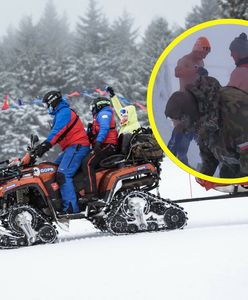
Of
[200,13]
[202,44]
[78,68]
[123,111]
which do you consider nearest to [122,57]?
[78,68]

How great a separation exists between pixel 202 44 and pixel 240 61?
1.75 feet

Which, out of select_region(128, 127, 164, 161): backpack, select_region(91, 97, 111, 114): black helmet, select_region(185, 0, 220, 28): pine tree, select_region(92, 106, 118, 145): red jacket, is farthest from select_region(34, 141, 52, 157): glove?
select_region(185, 0, 220, 28): pine tree

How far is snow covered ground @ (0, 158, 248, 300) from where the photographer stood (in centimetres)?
460

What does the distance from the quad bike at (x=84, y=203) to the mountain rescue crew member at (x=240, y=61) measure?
176 centimetres

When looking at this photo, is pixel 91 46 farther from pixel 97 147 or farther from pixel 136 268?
pixel 136 268

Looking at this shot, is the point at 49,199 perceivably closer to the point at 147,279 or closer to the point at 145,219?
the point at 145,219

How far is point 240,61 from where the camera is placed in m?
7.79

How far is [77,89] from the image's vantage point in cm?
5909

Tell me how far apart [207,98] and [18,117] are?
4379cm

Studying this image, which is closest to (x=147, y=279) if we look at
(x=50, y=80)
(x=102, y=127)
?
(x=102, y=127)

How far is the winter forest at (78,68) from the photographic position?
50.8 metres

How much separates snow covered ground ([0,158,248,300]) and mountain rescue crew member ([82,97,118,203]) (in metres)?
1.19

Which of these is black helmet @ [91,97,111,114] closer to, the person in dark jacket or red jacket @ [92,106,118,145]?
red jacket @ [92,106,118,145]

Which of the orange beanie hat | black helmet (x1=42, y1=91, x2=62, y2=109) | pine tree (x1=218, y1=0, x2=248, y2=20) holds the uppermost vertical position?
pine tree (x1=218, y1=0, x2=248, y2=20)
